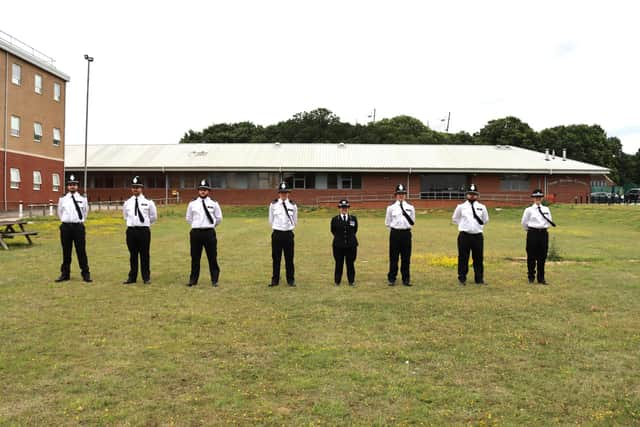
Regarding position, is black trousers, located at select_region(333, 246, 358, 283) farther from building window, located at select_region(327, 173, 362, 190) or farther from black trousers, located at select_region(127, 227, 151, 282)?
building window, located at select_region(327, 173, 362, 190)

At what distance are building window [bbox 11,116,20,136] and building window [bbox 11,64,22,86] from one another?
199 cm

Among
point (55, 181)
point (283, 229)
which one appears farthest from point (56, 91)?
point (283, 229)

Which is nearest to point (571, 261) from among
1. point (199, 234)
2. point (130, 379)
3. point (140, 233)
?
point (199, 234)

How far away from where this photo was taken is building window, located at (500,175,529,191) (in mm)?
45812

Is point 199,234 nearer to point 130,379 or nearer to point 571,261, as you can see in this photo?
point 130,379

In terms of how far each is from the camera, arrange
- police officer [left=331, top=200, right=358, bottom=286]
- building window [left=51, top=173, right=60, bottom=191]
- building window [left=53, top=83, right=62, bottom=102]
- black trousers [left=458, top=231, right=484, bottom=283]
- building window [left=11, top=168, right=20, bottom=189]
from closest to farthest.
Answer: police officer [left=331, top=200, right=358, bottom=286] < black trousers [left=458, top=231, right=484, bottom=283] < building window [left=11, top=168, right=20, bottom=189] < building window [left=53, top=83, right=62, bottom=102] < building window [left=51, top=173, right=60, bottom=191]

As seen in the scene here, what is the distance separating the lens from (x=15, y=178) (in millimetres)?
32969

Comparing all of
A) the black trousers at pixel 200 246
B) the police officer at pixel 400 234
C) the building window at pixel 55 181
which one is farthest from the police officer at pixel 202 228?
the building window at pixel 55 181

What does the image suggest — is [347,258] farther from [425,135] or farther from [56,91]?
[425,135]

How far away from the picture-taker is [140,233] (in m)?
10.3

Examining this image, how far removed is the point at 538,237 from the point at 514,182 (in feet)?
122

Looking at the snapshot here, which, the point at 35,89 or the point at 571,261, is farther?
the point at 35,89

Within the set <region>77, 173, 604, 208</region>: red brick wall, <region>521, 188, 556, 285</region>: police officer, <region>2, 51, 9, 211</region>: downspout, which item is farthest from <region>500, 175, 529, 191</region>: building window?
<region>521, 188, 556, 285</region>: police officer

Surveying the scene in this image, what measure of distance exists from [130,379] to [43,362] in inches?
43.2
